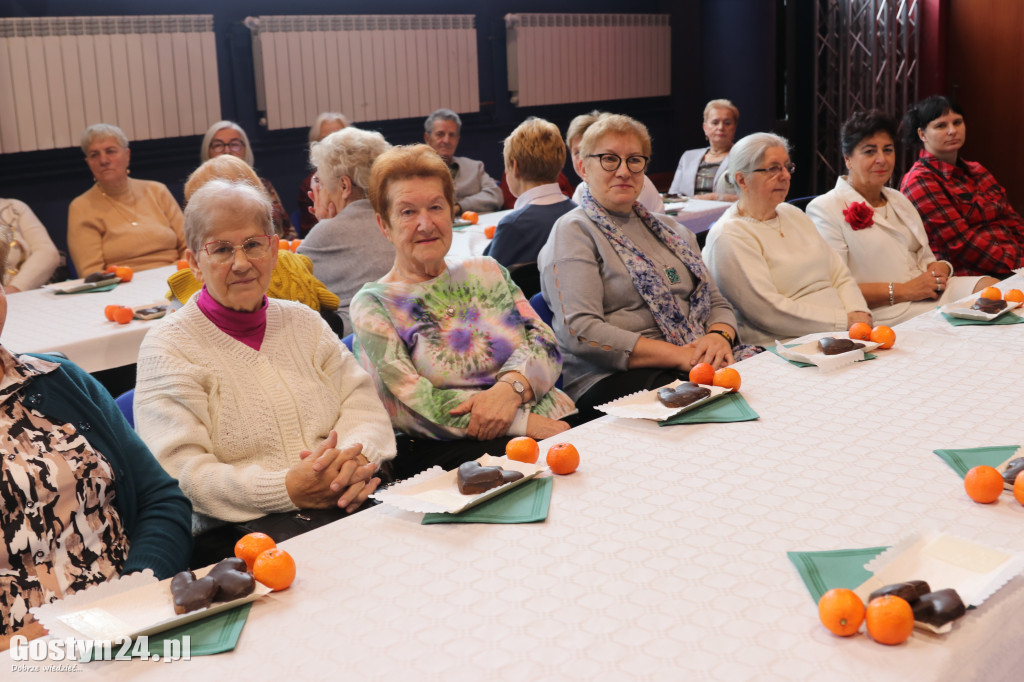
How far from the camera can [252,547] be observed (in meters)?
1.34

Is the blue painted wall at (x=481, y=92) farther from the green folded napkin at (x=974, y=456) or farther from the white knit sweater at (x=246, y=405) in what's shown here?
the green folded napkin at (x=974, y=456)

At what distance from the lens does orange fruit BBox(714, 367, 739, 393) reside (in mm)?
1999

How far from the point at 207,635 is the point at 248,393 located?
0.77 meters

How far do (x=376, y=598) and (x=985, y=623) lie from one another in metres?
0.75

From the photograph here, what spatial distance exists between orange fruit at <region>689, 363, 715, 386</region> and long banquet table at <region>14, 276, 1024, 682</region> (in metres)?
0.16

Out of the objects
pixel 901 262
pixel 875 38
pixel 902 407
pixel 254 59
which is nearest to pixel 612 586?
pixel 902 407

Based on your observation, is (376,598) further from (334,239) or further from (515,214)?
(515,214)

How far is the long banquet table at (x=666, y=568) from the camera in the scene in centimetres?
109

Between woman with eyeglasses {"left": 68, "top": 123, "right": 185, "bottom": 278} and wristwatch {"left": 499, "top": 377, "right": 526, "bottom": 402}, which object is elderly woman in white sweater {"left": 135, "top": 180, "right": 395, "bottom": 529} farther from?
woman with eyeglasses {"left": 68, "top": 123, "right": 185, "bottom": 278}

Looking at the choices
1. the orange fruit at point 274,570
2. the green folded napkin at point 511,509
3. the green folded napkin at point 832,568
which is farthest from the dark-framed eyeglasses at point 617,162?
the orange fruit at point 274,570

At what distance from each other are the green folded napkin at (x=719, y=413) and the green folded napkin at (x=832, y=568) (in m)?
0.57

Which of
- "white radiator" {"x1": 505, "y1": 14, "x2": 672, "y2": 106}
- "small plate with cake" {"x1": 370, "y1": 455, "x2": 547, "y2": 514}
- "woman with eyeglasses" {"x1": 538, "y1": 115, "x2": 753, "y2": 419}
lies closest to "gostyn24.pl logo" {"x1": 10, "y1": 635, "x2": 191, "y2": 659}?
"small plate with cake" {"x1": 370, "y1": 455, "x2": 547, "y2": 514}

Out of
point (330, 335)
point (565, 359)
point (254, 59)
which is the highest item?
point (254, 59)

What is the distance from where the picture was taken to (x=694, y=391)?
1.93m
